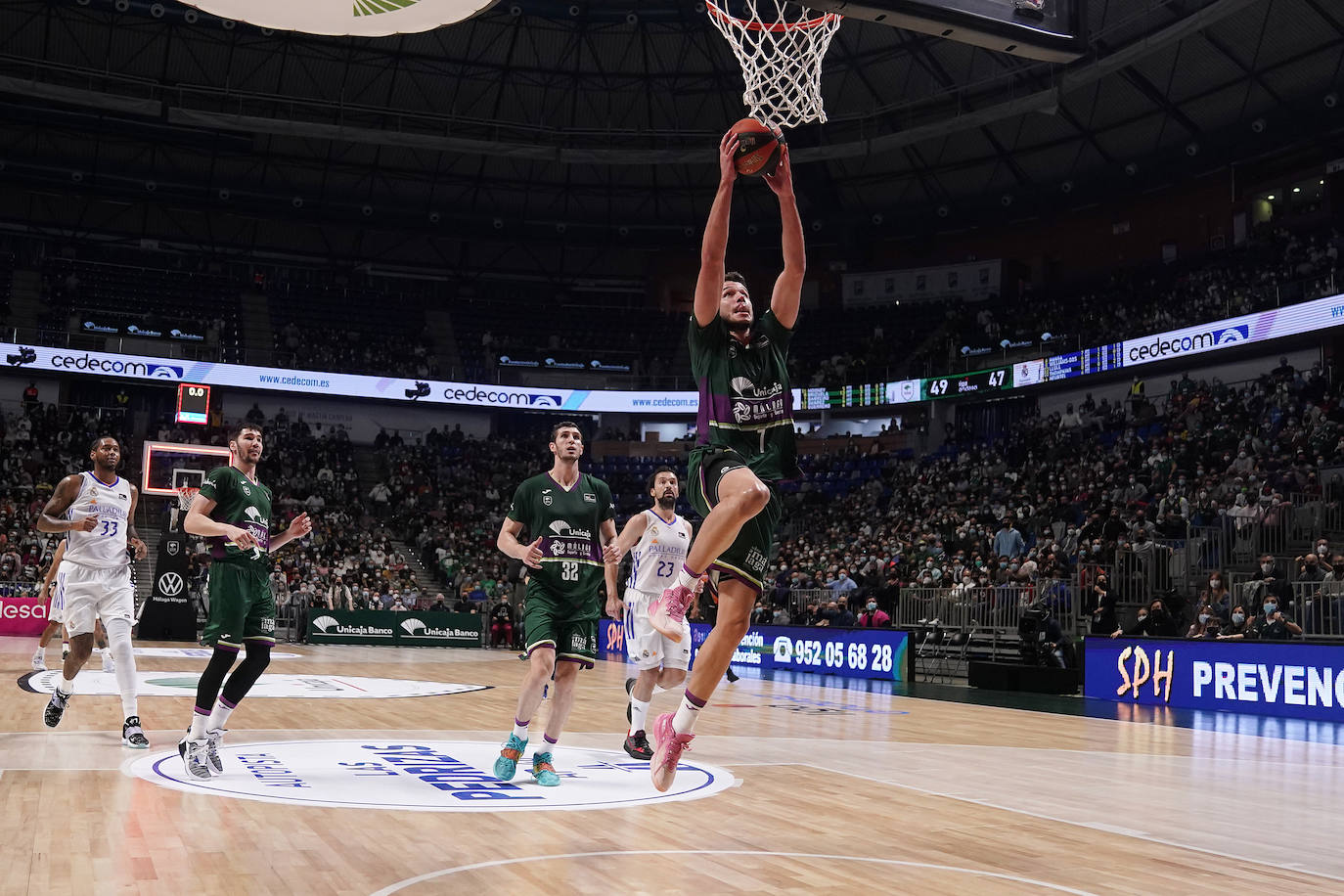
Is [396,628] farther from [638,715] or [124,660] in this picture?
[638,715]

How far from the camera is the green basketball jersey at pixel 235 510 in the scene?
765cm

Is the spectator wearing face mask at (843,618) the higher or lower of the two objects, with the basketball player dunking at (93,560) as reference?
lower

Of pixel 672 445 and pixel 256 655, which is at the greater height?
pixel 672 445

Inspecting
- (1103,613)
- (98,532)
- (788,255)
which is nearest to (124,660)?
(98,532)

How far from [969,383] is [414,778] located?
29.5 metres

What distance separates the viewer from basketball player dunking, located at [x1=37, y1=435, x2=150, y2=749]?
9227mm

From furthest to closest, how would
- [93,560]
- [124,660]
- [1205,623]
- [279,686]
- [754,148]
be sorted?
[1205,623] < [279,686] < [93,560] < [124,660] < [754,148]

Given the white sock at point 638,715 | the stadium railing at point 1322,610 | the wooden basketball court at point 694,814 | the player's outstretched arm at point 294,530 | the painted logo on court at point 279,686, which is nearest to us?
the wooden basketball court at point 694,814

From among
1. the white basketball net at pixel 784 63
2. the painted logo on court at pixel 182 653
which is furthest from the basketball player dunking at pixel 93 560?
the painted logo on court at pixel 182 653

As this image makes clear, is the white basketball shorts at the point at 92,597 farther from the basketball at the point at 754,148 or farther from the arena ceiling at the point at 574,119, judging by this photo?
the arena ceiling at the point at 574,119

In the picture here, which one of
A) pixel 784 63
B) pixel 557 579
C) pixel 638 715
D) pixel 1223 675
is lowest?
pixel 638 715

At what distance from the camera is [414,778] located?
7.60 m

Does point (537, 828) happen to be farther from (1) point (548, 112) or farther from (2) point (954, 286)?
(2) point (954, 286)

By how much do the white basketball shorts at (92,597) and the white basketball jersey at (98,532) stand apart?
0.07 metres
